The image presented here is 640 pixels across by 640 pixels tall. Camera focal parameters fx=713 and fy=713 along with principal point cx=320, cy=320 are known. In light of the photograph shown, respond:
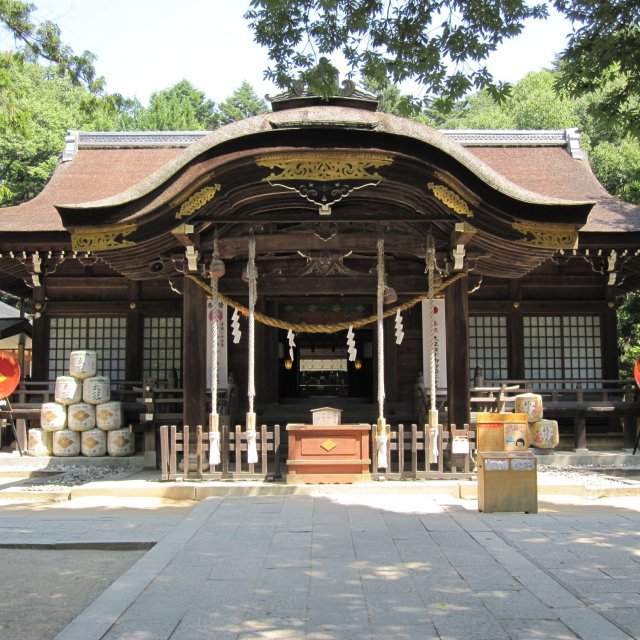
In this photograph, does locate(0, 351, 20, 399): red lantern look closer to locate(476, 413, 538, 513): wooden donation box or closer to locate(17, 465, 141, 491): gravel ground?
locate(17, 465, 141, 491): gravel ground

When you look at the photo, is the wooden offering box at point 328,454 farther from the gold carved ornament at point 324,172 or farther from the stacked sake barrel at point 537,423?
the stacked sake barrel at point 537,423

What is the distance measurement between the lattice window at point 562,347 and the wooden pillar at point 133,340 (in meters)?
7.97

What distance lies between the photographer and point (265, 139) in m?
9.22

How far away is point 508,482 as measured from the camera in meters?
8.12

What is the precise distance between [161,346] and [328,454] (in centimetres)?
605

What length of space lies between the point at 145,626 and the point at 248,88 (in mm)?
46591

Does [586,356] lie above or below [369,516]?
above

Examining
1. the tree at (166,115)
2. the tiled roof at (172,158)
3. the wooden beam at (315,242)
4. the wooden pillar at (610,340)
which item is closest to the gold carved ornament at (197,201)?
the wooden beam at (315,242)

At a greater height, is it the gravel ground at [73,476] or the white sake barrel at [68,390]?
the white sake barrel at [68,390]

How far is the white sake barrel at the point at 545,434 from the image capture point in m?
12.6

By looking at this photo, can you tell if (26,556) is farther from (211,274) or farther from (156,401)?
(156,401)

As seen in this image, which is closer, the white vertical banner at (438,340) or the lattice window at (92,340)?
the white vertical banner at (438,340)

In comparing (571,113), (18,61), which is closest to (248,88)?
(571,113)

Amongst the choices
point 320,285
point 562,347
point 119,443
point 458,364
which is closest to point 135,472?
point 119,443
